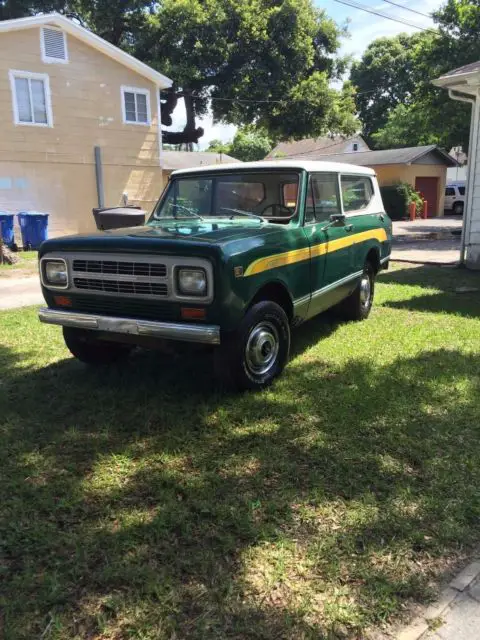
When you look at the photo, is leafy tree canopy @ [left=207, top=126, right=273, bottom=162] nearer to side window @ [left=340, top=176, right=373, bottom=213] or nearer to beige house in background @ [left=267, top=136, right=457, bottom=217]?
beige house in background @ [left=267, top=136, right=457, bottom=217]

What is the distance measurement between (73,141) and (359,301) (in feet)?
41.9

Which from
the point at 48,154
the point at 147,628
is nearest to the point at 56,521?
the point at 147,628

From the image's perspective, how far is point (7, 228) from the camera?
14.2 metres

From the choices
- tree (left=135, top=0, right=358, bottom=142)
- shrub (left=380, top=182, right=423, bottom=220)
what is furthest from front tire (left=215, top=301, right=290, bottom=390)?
shrub (left=380, top=182, right=423, bottom=220)

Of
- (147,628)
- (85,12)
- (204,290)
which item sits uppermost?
(85,12)

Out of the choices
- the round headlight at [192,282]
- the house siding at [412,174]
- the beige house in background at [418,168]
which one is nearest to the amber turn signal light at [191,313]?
the round headlight at [192,282]

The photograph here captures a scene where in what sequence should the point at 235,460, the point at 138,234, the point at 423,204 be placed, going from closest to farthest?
1. the point at 235,460
2. the point at 138,234
3. the point at 423,204

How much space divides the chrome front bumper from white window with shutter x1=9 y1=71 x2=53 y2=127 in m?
13.1

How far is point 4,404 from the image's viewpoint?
14.3 feet

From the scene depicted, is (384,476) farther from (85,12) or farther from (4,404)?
(85,12)

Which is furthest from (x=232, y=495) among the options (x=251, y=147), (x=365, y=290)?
(x=251, y=147)

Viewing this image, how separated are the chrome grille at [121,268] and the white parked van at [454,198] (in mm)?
31321

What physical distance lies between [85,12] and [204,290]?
25043 millimetres

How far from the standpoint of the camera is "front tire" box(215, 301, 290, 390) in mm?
4062
